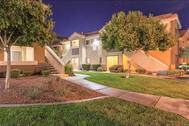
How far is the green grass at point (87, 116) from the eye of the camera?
197 inches

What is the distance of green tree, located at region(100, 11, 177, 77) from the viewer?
15.9 meters

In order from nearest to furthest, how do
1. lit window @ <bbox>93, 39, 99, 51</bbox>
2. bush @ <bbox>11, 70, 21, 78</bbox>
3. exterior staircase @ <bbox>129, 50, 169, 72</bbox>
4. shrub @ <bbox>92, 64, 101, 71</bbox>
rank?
bush @ <bbox>11, 70, 21, 78</bbox>, exterior staircase @ <bbox>129, 50, 169, 72</bbox>, shrub @ <bbox>92, 64, 101, 71</bbox>, lit window @ <bbox>93, 39, 99, 51</bbox>

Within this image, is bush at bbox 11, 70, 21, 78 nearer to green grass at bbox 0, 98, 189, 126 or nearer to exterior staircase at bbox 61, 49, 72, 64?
green grass at bbox 0, 98, 189, 126

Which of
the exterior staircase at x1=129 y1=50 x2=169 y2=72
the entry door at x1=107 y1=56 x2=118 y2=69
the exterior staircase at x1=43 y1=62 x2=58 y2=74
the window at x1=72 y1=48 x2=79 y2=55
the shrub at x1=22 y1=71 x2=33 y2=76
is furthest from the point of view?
the window at x1=72 y1=48 x2=79 y2=55

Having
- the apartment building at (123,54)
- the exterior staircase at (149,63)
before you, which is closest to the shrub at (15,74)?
the apartment building at (123,54)

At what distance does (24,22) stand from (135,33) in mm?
10569

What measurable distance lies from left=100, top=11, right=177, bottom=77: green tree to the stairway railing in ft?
16.3

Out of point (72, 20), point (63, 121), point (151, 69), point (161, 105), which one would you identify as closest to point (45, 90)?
point (63, 121)

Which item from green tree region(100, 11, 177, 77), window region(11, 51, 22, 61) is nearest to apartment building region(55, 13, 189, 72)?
green tree region(100, 11, 177, 77)

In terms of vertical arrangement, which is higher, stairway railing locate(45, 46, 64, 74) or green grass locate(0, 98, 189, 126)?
stairway railing locate(45, 46, 64, 74)

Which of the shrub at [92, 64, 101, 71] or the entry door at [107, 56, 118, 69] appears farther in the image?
the shrub at [92, 64, 101, 71]

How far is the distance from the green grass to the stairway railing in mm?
10487

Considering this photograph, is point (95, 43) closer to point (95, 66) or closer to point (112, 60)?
point (95, 66)

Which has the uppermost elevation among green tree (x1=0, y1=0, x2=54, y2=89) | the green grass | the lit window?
the lit window
